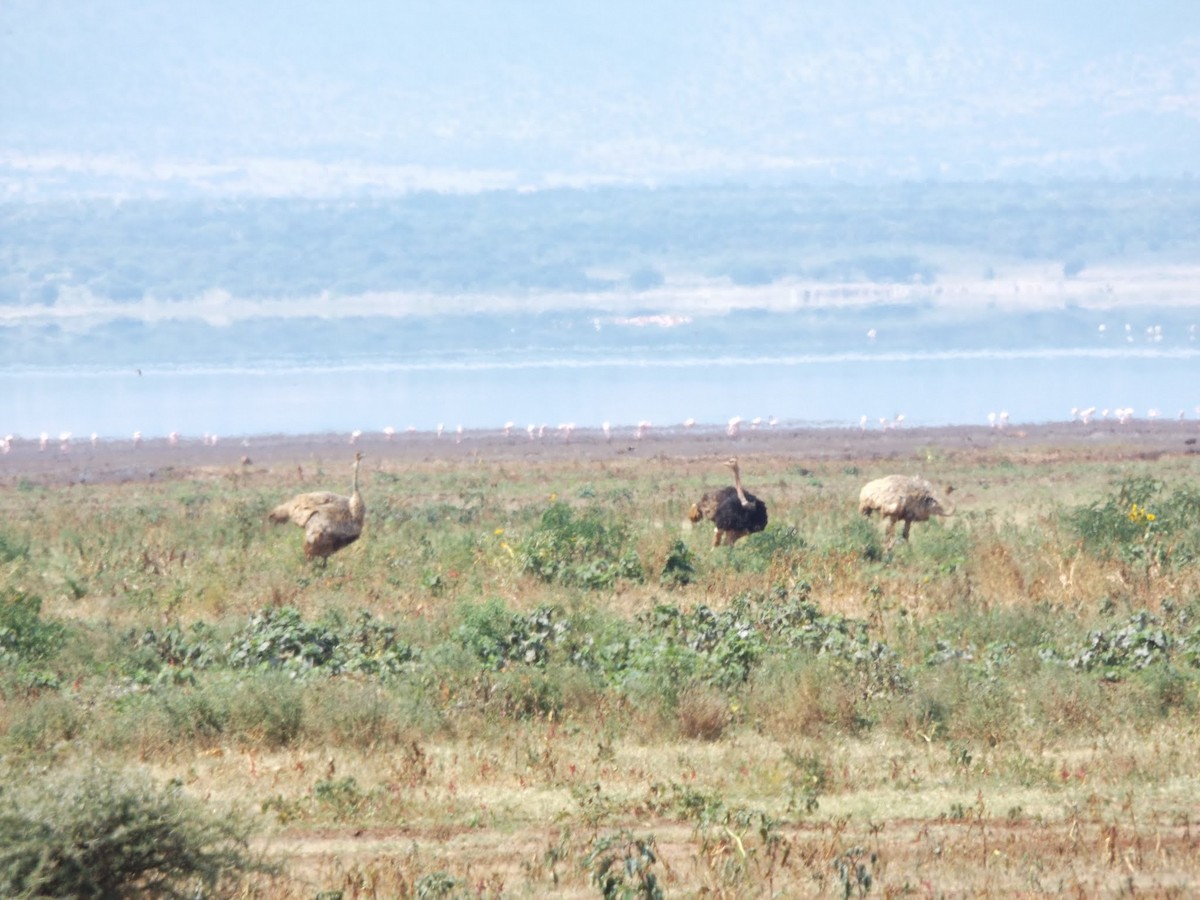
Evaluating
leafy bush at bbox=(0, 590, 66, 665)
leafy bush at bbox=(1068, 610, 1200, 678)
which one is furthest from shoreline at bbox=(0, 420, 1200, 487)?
leafy bush at bbox=(1068, 610, 1200, 678)

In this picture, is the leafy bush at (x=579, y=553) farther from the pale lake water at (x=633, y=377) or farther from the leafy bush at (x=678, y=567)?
the pale lake water at (x=633, y=377)

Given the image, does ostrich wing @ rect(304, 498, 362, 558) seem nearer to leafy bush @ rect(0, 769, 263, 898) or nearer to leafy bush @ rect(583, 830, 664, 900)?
leafy bush @ rect(583, 830, 664, 900)

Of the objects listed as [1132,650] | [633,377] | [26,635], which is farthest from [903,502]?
[633,377]

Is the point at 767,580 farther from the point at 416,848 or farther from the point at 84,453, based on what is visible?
the point at 84,453

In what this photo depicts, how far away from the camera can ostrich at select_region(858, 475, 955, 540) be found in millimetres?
21250

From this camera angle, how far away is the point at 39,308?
129 m

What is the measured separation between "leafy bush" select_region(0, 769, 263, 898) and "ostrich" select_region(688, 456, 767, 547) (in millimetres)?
13215

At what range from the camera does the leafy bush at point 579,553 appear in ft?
57.5

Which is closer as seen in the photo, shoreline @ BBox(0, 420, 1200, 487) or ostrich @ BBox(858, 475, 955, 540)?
ostrich @ BBox(858, 475, 955, 540)

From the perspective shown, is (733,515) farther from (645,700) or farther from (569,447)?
(569,447)

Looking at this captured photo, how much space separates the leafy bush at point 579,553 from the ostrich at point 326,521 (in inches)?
78.8

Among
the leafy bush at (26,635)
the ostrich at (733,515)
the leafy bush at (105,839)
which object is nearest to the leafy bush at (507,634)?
the leafy bush at (26,635)

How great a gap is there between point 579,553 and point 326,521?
2.82m

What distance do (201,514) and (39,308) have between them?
110m
